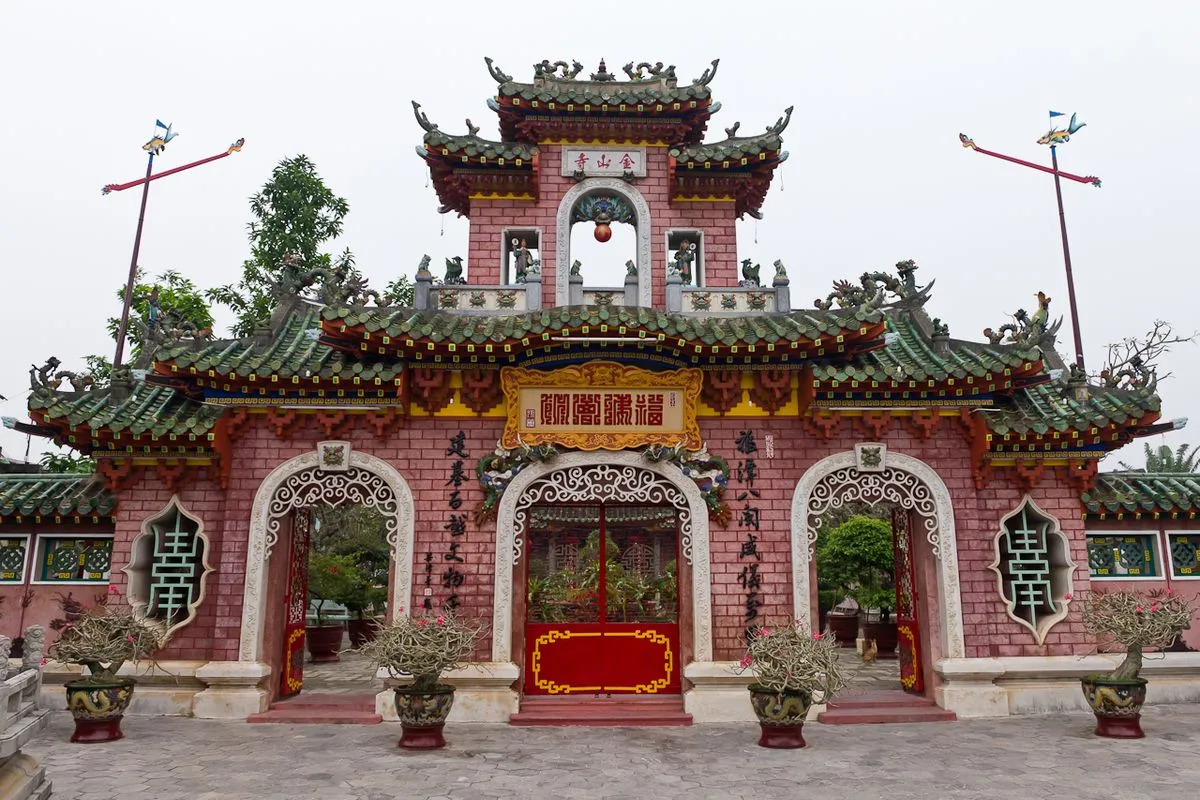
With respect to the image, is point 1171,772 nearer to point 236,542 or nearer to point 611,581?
point 611,581

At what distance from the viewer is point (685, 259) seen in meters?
Answer: 11.1

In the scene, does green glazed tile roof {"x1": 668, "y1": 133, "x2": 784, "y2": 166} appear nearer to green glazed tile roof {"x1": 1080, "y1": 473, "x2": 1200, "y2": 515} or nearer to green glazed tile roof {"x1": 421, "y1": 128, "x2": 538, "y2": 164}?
green glazed tile roof {"x1": 421, "y1": 128, "x2": 538, "y2": 164}

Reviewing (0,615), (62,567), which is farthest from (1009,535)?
(0,615)

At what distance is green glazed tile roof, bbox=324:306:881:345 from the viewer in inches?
350

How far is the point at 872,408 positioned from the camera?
9789 mm

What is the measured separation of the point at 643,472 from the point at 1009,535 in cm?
494

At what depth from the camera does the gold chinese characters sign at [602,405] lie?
9773mm

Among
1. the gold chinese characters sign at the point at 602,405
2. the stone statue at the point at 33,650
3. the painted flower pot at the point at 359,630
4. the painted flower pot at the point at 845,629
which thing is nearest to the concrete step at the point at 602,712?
the gold chinese characters sign at the point at 602,405

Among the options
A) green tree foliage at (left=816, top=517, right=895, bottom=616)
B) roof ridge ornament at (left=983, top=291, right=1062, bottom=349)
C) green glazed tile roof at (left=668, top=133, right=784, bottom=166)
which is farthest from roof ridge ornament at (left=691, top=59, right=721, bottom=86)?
green tree foliage at (left=816, top=517, right=895, bottom=616)

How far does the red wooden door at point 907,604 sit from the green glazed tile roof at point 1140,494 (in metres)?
2.32

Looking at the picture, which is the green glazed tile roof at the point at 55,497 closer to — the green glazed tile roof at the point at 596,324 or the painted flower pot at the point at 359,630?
the green glazed tile roof at the point at 596,324

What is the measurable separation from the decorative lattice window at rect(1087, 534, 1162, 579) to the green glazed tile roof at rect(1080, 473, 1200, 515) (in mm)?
495

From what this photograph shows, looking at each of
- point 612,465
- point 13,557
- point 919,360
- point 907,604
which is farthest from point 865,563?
point 13,557

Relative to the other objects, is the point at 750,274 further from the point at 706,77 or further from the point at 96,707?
the point at 96,707
